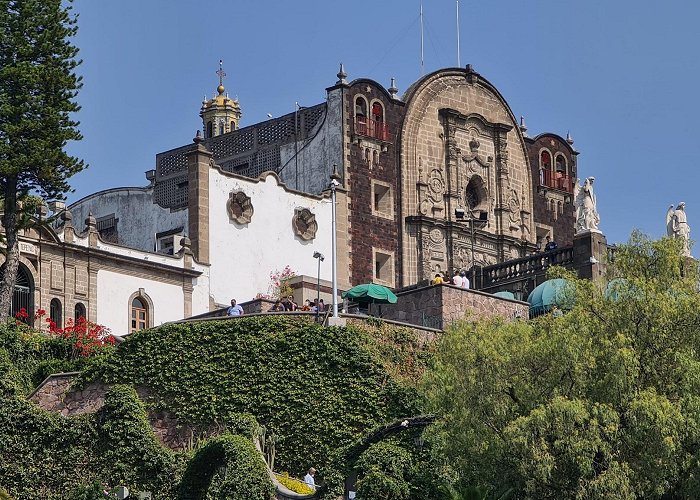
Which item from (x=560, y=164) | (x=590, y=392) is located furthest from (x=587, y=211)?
(x=590, y=392)

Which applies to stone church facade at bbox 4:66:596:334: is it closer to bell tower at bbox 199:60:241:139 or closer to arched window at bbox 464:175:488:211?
arched window at bbox 464:175:488:211

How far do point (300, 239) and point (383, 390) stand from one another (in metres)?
19.0

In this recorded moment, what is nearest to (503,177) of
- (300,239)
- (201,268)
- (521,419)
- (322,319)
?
(300,239)

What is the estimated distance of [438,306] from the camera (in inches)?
2173

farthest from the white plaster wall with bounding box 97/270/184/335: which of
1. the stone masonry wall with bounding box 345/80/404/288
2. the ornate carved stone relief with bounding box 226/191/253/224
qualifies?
the stone masonry wall with bounding box 345/80/404/288

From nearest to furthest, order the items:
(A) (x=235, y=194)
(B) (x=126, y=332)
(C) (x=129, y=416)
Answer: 1. (C) (x=129, y=416)
2. (B) (x=126, y=332)
3. (A) (x=235, y=194)

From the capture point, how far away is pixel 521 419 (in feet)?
137

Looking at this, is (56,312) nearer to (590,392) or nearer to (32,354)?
(32,354)

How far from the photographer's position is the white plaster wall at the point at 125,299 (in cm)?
6275

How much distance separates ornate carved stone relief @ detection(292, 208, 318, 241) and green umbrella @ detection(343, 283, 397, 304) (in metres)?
12.7

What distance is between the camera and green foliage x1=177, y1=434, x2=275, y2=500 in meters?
46.1

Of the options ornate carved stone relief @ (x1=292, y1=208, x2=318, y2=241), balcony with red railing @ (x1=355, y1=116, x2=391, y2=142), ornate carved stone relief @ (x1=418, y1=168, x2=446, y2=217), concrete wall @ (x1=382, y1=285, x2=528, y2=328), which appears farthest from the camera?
ornate carved stone relief @ (x1=418, y1=168, x2=446, y2=217)

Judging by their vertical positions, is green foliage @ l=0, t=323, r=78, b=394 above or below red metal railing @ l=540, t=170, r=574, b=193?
below

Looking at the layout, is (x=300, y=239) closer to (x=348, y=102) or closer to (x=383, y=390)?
(x=348, y=102)
